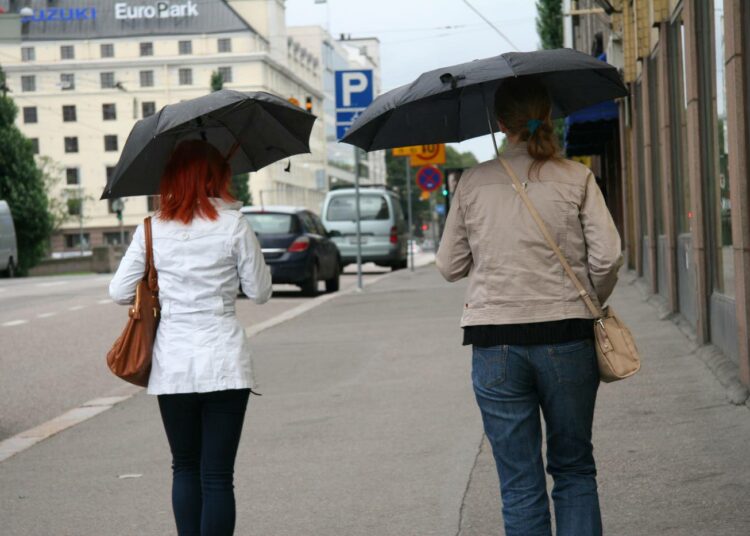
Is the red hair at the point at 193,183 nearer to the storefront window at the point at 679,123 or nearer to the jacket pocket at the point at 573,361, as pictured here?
the jacket pocket at the point at 573,361

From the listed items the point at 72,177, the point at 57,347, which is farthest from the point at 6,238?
the point at 72,177

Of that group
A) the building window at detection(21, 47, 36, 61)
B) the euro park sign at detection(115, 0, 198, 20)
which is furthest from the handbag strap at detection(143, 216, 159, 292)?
the building window at detection(21, 47, 36, 61)

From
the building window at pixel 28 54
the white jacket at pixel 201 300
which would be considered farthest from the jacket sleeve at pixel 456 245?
the building window at pixel 28 54

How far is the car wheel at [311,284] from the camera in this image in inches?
942

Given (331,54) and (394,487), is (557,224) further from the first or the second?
(331,54)

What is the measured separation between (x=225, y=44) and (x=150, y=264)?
10718 cm

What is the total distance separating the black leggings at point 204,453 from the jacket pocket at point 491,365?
862 millimetres

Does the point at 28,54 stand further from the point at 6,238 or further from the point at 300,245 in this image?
the point at 300,245

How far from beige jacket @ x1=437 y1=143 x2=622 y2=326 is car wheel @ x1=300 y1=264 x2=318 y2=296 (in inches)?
773

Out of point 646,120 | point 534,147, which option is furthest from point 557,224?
point 646,120

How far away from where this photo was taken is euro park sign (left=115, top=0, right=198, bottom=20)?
108m

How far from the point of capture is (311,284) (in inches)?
947

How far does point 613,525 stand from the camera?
18.4ft

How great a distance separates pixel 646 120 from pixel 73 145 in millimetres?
98328
